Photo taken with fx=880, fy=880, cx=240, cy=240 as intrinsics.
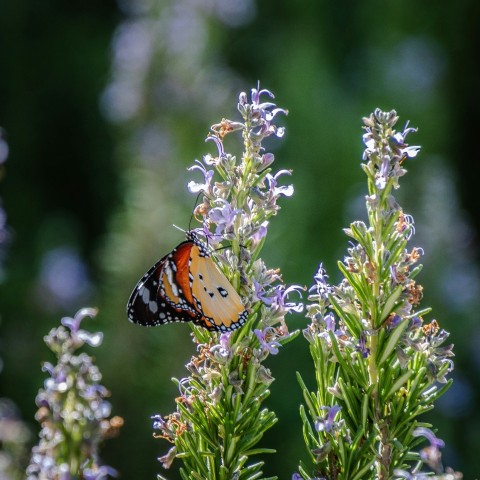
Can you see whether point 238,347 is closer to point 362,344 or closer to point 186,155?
point 362,344

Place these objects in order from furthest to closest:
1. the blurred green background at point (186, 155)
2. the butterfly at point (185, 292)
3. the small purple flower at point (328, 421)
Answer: the blurred green background at point (186, 155)
the butterfly at point (185, 292)
the small purple flower at point (328, 421)

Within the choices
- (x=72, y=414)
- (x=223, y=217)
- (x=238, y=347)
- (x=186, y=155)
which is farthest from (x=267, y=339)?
(x=186, y=155)

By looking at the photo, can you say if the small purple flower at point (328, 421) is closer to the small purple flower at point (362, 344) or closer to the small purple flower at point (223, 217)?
the small purple flower at point (362, 344)

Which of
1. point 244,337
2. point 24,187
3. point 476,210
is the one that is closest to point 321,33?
point 476,210

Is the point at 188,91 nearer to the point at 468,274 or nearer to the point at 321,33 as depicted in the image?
the point at 468,274

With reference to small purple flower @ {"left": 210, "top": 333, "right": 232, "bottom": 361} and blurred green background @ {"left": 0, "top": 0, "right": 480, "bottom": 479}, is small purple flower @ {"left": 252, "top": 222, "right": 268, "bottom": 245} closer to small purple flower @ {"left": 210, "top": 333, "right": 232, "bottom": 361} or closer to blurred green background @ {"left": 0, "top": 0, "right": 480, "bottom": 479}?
small purple flower @ {"left": 210, "top": 333, "right": 232, "bottom": 361}

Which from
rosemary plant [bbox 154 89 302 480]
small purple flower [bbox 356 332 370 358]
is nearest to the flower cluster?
rosemary plant [bbox 154 89 302 480]

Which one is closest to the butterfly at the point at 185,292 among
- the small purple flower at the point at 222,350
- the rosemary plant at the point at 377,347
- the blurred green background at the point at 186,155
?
the small purple flower at the point at 222,350
